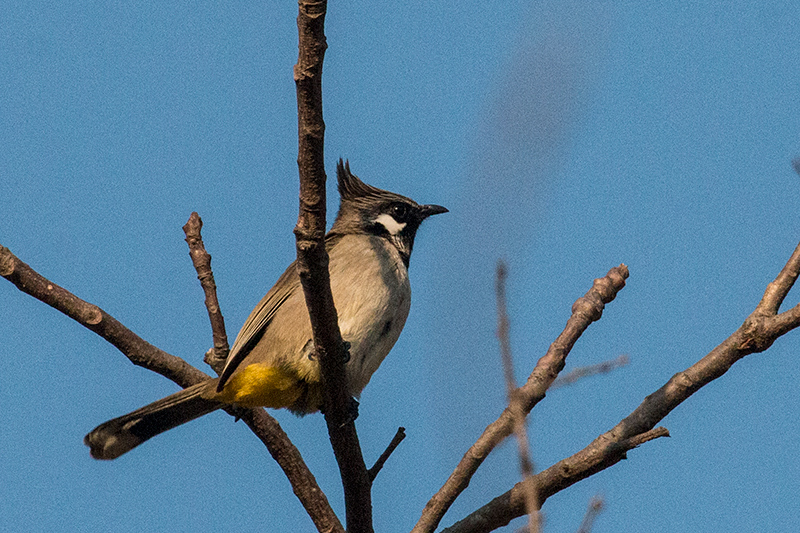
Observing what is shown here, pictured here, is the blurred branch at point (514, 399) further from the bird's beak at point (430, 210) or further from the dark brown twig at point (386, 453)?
the bird's beak at point (430, 210)

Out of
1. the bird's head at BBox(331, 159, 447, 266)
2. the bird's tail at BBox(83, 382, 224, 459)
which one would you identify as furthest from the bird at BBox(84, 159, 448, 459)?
the bird's head at BBox(331, 159, 447, 266)

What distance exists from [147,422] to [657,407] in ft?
9.56

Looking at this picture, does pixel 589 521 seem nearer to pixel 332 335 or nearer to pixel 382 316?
pixel 332 335

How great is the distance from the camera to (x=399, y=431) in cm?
427

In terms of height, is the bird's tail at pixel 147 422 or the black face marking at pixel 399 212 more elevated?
the black face marking at pixel 399 212

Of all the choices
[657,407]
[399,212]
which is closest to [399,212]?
[399,212]

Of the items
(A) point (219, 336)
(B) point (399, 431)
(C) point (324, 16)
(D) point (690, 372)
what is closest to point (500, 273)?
(C) point (324, 16)

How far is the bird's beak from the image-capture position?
676 centimetres

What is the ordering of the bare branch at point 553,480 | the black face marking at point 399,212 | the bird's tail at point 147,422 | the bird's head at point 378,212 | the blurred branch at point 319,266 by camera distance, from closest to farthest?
the blurred branch at point 319,266 < the bare branch at point 553,480 < the bird's tail at point 147,422 < the bird's head at point 378,212 < the black face marking at point 399,212

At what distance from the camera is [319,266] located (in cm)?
362

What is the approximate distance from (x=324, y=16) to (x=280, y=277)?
126 inches

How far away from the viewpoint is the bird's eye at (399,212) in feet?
21.8

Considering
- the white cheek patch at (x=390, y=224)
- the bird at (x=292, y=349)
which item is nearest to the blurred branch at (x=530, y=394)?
the bird at (x=292, y=349)

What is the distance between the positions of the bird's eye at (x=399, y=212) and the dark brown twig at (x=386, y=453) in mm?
2633
